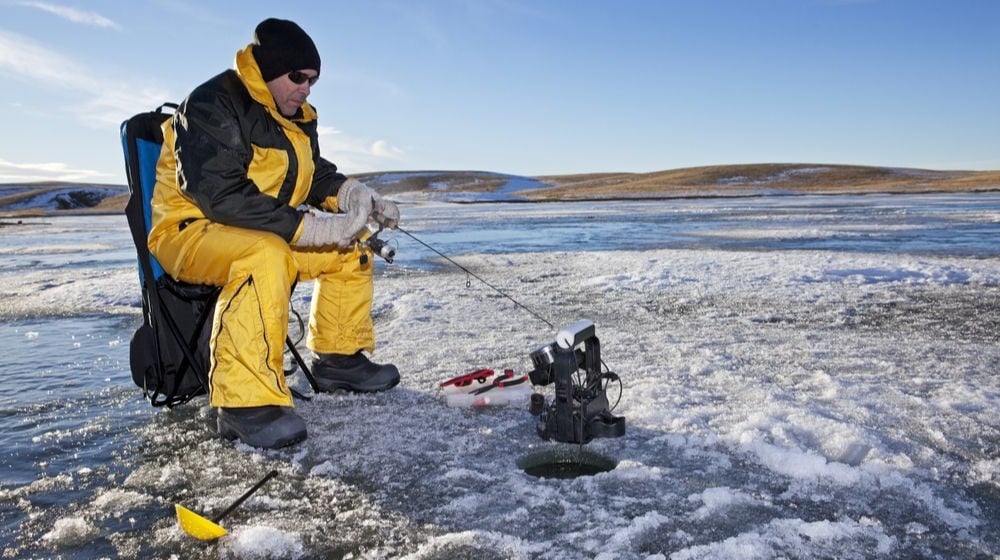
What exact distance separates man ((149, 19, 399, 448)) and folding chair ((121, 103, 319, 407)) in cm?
14

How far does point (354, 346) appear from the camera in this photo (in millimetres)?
3445

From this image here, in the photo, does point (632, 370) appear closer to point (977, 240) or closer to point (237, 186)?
point (237, 186)

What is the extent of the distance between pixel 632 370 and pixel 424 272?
4844 mm

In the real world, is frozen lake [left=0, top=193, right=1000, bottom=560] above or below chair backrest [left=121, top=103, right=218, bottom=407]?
below

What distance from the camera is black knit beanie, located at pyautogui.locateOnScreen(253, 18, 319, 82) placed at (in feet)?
9.12

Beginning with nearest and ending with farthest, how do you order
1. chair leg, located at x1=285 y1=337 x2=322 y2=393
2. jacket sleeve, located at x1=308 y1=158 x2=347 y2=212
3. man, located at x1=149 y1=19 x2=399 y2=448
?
man, located at x1=149 y1=19 x2=399 y2=448 < chair leg, located at x1=285 y1=337 x2=322 y2=393 < jacket sleeve, located at x1=308 y1=158 x2=347 y2=212

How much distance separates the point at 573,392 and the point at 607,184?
75.7 meters

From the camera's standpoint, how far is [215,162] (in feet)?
8.75

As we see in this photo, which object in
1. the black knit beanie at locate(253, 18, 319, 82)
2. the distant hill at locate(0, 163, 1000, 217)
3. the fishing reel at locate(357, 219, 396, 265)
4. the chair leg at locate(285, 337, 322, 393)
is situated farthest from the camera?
the distant hill at locate(0, 163, 1000, 217)

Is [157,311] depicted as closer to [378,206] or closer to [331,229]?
[331,229]

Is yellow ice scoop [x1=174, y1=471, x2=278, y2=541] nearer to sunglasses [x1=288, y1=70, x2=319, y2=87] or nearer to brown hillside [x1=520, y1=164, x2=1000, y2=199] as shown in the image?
sunglasses [x1=288, y1=70, x2=319, y2=87]

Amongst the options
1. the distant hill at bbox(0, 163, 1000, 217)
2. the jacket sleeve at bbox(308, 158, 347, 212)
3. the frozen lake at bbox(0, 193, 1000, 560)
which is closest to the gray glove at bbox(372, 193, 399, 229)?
the jacket sleeve at bbox(308, 158, 347, 212)

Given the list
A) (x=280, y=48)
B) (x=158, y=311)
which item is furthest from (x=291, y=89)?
(x=158, y=311)

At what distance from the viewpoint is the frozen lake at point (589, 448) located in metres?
1.93
